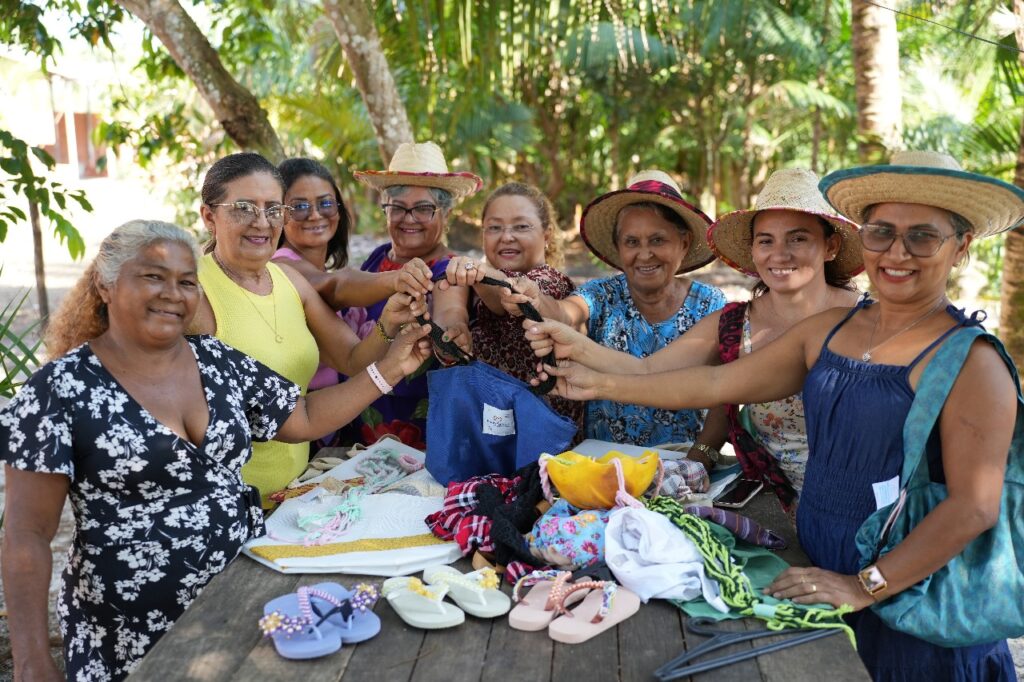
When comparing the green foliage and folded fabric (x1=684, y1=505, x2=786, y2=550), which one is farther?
the green foliage

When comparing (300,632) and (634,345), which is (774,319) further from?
(300,632)

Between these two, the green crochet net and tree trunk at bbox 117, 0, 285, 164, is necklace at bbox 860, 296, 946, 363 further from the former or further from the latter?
tree trunk at bbox 117, 0, 285, 164

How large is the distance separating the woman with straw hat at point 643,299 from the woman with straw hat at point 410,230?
2.41 feet

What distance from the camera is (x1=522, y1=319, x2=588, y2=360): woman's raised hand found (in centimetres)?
329

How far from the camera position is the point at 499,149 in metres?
17.8

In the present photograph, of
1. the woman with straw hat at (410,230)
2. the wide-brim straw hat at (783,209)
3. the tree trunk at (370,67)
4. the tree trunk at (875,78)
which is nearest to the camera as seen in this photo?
the wide-brim straw hat at (783,209)

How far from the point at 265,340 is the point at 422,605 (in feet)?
4.80

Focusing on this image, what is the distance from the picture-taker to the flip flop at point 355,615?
2234 mm

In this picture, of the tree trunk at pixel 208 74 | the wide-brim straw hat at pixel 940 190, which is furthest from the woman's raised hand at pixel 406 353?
the tree trunk at pixel 208 74

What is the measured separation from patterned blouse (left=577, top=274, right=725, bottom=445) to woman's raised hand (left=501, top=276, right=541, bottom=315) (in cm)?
38

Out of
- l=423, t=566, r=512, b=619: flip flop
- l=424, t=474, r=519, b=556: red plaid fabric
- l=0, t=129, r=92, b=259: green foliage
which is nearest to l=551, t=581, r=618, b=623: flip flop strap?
l=423, t=566, r=512, b=619: flip flop

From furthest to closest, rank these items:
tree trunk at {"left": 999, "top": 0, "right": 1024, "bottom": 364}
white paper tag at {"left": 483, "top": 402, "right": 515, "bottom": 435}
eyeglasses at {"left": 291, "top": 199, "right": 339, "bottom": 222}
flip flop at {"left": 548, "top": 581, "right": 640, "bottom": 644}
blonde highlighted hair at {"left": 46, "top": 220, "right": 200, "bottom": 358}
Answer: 1. tree trunk at {"left": 999, "top": 0, "right": 1024, "bottom": 364}
2. eyeglasses at {"left": 291, "top": 199, "right": 339, "bottom": 222}
3. white paper tag at {"left": 483, "top": 402, "right": 515, "bottom": 435}
4. blonde highlighted hair at {"left": 46, "top": 220, "right": 200, "bottom": 358}
5. flip flop at {"left": 548, "top": 581, "right": 640, "bottom": 644}

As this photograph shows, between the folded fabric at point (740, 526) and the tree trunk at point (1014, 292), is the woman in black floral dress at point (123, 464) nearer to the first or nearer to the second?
the folded fabric at point (740, 526)

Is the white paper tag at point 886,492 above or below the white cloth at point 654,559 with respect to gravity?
above
